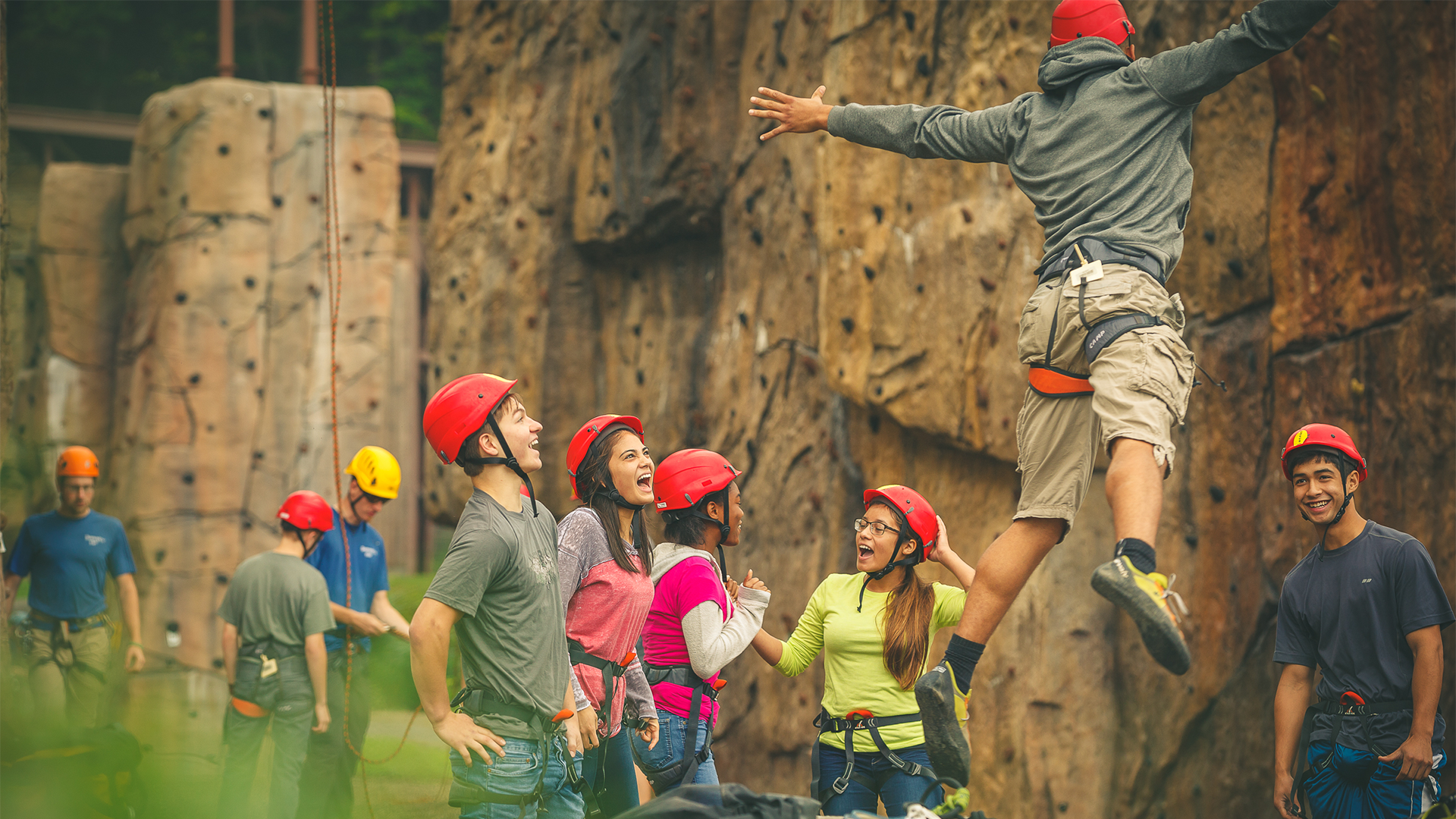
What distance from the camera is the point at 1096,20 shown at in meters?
3.04

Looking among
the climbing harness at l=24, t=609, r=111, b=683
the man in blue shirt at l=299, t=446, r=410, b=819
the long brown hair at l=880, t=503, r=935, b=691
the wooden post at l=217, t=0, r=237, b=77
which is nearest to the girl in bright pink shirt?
the long brown hair at l=880, t=503, r=935, b=691

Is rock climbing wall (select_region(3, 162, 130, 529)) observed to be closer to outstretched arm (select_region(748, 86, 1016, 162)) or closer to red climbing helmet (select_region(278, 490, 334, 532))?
red climbing helmet (select_region(278, 490, 334, 532))

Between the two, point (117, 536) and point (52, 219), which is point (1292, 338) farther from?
point (52, 219)

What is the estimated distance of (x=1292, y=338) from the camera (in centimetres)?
536

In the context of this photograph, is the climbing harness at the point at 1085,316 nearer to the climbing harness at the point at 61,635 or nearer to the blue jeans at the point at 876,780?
the blue jeans at the point at 876,780

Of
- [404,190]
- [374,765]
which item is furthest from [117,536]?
[404,190]

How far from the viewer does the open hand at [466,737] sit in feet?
9.11

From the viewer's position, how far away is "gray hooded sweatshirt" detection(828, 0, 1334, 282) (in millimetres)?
2906

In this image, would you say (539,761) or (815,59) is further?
(815,59)

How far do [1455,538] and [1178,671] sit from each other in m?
2.72

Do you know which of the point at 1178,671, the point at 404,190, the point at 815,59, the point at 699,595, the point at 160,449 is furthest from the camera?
the point at 404,190

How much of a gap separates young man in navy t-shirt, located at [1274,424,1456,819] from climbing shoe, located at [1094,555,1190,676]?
4.49 ft

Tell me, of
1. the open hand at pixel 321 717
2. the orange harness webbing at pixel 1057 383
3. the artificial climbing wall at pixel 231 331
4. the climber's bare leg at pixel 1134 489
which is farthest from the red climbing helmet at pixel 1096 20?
→ the artificial climbing wall at pixel 231 331

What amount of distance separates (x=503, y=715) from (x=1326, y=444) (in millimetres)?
2438
